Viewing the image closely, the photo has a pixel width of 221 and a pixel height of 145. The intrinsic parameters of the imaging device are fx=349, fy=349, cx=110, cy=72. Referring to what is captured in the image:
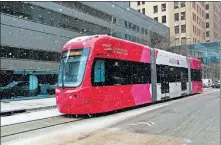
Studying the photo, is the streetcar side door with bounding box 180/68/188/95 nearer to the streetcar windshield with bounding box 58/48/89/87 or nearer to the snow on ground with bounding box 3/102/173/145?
the streetcar windshield with bounding box 58/48/89/87

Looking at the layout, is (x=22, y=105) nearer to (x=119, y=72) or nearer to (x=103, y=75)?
(x=119, y=72)

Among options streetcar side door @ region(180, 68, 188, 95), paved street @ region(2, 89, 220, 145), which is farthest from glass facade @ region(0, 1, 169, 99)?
streetcar side door @ region(180, 68, 188, 95)

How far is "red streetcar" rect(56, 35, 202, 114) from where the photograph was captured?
14.0m

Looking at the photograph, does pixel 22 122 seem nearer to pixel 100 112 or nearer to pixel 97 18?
pixel 100 112

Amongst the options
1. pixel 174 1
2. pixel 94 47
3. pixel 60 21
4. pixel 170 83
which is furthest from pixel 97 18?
pixel 174 1

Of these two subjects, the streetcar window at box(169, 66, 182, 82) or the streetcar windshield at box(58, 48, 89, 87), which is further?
the streetcar window at box(169, 66, 182, 82)

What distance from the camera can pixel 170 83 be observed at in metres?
22.7

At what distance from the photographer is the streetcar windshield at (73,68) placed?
14.0 meters

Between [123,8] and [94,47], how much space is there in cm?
4042

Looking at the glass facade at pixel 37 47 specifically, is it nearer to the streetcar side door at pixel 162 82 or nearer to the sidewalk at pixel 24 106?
the sidewalk at pixel 24 106

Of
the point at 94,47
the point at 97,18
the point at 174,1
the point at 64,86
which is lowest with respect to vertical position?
the point at 64,86

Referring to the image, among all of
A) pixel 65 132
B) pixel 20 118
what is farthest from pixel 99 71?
pixel 65 132

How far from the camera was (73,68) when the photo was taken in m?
14.3

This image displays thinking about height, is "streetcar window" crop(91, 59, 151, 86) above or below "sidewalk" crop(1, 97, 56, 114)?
above
